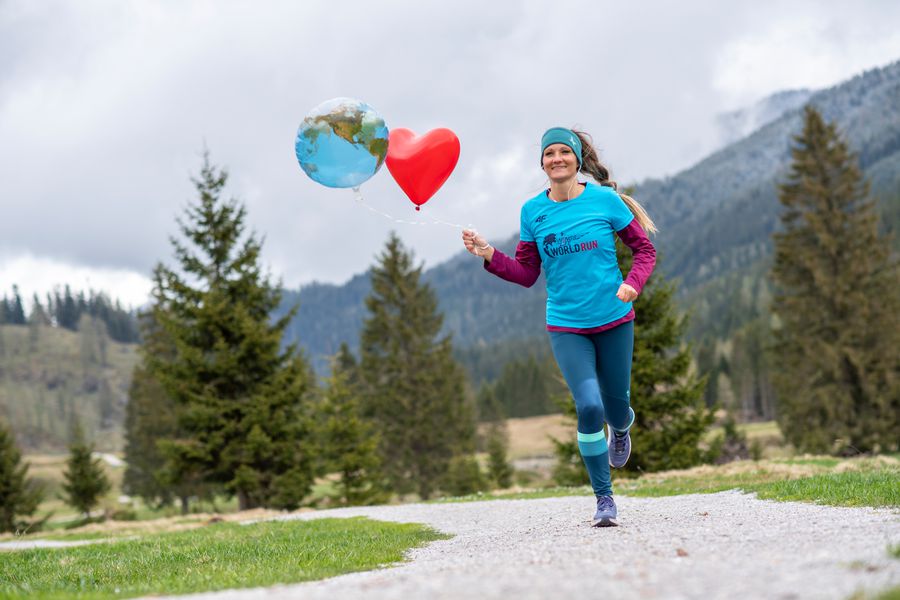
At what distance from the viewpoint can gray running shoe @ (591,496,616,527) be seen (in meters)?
6.06

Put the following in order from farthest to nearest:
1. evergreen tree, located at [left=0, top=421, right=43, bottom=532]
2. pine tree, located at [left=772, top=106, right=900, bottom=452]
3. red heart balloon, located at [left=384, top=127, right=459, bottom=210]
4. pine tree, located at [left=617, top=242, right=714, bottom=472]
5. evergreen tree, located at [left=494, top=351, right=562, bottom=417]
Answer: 1. evergreen tree, located at [left=494, top=351, right=562, bottom=417]
2. evergreen tree, located at [left=0, top=421, right=43, bottom=532]
3. pine tree, located at [left=772, top=106, right=900, bottom=452]
4. pine tree, located at [left=617, top=242, right=714, bottom=472]
5. red heart balloon, located at [left=384, top=127, right=459, bottom=210]

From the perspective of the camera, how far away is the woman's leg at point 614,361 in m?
6.34

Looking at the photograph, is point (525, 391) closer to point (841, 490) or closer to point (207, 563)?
point (841, 490)

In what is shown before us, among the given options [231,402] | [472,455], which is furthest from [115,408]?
[231,402]

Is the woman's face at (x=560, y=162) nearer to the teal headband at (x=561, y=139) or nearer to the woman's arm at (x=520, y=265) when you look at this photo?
the teal headband at (x=561, y=139)

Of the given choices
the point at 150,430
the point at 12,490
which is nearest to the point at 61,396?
the point at 150,430

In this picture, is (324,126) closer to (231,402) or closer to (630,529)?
(630,529)

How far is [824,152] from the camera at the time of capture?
3006 cm

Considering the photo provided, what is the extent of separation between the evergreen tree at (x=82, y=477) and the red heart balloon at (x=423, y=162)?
4060cm

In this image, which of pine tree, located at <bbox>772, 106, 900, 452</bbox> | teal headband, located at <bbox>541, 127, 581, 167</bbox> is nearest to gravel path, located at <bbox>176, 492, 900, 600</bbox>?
teal headband, located at <bbox>541, 127, 581, 167</bbox>

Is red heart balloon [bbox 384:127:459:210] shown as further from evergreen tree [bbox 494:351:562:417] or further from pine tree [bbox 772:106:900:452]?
evergreen tree [bbox 494:351:562:417]

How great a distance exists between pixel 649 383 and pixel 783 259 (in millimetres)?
14485

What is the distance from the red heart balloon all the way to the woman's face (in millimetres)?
2158

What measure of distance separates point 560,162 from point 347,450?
72.9 ft
